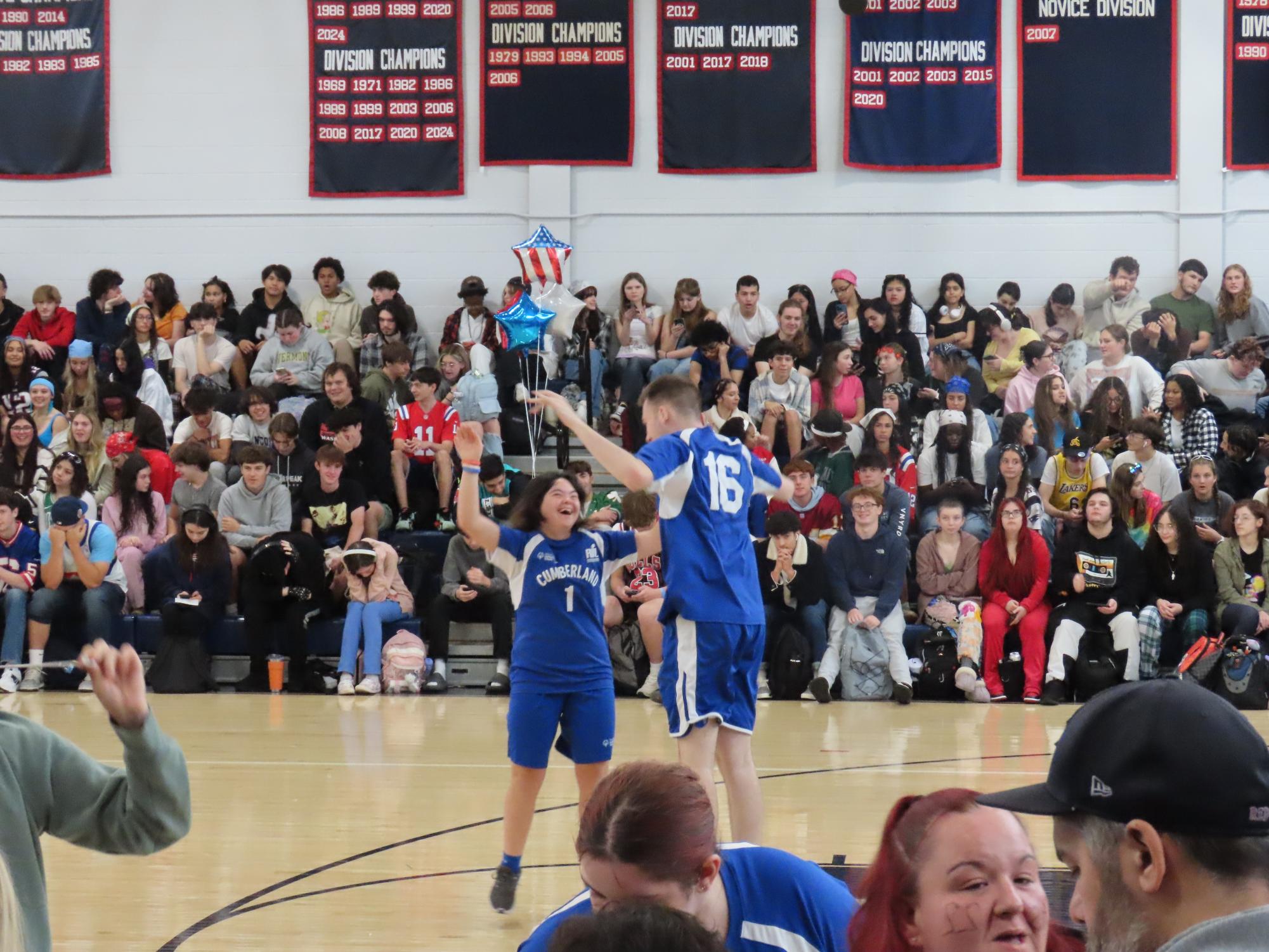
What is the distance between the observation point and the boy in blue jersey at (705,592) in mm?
5305

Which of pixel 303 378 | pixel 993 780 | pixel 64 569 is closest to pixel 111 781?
pixel 993 780

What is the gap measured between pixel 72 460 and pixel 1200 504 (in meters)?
8.20

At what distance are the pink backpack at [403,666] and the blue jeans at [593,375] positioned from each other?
11.9 ft

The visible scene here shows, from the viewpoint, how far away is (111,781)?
2.33 m

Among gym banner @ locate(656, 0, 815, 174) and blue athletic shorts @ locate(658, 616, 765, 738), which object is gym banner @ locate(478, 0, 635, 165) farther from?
blue athletic shorts @ locate(658, 616, 765, 738)

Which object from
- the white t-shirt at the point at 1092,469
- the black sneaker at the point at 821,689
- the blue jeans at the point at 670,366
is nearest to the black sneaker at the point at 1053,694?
the black sneaker at the point at 821,689

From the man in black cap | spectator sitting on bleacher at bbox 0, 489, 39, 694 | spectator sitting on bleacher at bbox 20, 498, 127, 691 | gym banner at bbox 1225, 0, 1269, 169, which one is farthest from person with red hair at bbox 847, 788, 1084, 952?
gym banner at bbox 1225, 0, 1269, 169

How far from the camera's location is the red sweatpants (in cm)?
→ 1018

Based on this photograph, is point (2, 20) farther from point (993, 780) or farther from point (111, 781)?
point (111, 781)

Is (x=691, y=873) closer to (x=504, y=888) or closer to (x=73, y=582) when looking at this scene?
(x=504, y=888)

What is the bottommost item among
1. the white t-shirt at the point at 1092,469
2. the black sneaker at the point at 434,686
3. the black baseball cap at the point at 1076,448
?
the black sneaker at the point at 434,686

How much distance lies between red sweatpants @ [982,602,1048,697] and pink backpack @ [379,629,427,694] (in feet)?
12.6

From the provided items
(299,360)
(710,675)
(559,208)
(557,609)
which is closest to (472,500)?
(557,609)

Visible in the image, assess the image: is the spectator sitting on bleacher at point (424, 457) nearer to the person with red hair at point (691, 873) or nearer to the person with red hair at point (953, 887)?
the person with red hair at point (691, 873)
